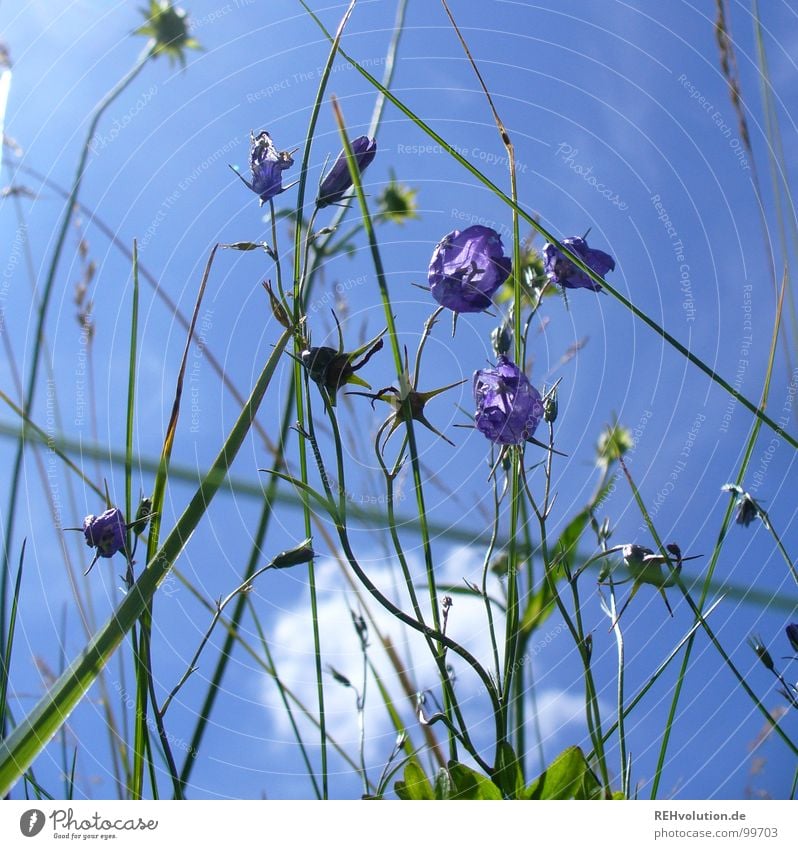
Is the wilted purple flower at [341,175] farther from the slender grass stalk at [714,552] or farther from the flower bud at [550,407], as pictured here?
the slender grass stalk at [714,552]

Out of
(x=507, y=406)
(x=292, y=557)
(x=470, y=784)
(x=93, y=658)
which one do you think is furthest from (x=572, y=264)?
(x=93, y=658)

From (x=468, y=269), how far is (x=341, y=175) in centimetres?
19

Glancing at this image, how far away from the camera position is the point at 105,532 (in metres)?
0.78

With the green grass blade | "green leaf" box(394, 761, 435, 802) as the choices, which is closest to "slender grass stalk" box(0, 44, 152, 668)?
the green grass blade

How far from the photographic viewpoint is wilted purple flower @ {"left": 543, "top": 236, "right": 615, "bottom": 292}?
0.87 metres

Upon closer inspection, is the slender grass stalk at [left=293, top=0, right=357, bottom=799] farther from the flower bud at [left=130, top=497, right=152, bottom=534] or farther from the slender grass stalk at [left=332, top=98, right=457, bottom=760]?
the flower bud at [left=130, top=497, right=152, bottom=534]

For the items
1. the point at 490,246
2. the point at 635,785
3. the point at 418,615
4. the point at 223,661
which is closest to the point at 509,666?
the point at 418,615

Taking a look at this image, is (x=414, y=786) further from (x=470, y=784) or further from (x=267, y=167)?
(x=267, y=167)

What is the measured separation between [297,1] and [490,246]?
1.66 ft

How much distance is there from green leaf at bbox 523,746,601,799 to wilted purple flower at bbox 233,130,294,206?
0.66 metres

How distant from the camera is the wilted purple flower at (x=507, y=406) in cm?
75

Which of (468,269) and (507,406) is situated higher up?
(468,269)
